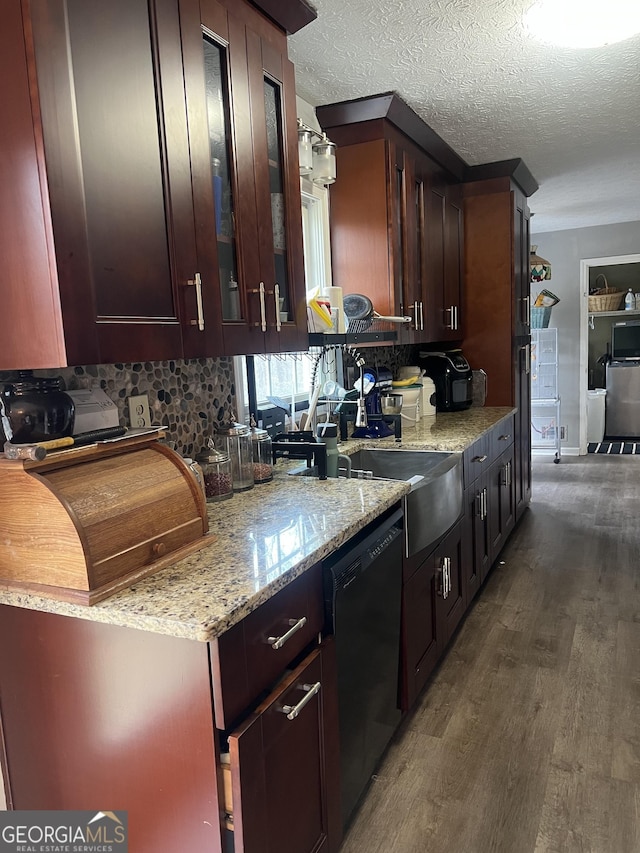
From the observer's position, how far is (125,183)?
3.95 feet

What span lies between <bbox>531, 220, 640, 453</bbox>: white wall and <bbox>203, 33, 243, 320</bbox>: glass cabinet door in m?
5.51

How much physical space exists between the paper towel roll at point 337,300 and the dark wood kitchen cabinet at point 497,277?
1828mm

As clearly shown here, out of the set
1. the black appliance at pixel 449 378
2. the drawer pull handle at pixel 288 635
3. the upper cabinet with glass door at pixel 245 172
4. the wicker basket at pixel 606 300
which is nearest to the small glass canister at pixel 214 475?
the upper cabinet with glass door at pixel 245 172

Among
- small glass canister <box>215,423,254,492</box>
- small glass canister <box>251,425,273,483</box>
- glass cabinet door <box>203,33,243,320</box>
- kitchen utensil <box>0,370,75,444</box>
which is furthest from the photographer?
small glass canister <box>251,425,273,483</box>

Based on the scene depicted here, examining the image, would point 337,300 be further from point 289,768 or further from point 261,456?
point 289,768

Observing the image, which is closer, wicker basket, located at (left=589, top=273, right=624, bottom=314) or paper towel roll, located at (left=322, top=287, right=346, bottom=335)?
paper towel roll, located at (left=322, top=287, right=346, bottom=335)

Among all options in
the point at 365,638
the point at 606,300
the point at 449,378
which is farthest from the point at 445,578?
the point at 606,300

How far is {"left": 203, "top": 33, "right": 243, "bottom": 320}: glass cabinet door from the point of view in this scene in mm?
1500

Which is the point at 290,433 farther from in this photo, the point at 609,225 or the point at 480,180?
the point at 609,225

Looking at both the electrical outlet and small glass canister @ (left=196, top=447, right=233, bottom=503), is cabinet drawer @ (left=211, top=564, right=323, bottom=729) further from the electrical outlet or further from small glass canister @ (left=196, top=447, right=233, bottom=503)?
the electrical outlet

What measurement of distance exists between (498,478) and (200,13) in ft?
8.53

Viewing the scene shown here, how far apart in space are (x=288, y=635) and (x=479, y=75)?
2256 millimetres

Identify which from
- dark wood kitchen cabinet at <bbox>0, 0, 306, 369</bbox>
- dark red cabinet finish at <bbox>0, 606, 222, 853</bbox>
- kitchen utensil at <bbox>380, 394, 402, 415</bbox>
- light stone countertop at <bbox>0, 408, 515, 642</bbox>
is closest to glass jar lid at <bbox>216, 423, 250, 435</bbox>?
light stone countertop at <bbox>0, 408, 515, 642</bbox>

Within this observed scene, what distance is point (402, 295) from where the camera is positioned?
2850 mm
